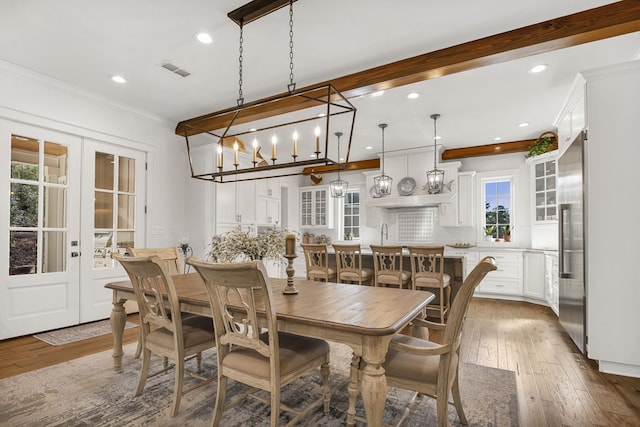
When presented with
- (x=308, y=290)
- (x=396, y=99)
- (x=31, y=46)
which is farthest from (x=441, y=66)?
(x=31, y=46)

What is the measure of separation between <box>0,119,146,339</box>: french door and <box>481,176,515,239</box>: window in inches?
228

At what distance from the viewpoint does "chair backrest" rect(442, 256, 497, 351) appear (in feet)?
5.16

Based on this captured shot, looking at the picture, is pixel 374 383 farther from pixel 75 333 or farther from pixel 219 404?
pixel 75 333

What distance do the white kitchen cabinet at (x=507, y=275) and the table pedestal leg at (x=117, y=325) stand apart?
16.9 ft

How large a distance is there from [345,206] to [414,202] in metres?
2.11

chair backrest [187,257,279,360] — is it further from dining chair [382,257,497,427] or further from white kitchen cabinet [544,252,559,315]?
white kitchen cabinet [544,252,559,315]

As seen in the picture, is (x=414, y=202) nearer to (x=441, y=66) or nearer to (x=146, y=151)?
(x=441, y=66)

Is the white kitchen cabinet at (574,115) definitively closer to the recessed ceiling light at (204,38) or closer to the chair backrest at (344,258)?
the chair backrest at (344,258)

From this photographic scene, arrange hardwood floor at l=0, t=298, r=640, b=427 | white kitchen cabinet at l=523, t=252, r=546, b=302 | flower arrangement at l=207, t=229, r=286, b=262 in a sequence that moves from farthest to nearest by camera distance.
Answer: white kitchen cabinet at l=523, t=252, r=546, b=302 → flower arrangement at l=207, t=229, r=286, b=262 → hardwood floor at l=0, t=298, r=640, b=427

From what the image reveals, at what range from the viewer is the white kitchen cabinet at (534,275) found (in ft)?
17.1

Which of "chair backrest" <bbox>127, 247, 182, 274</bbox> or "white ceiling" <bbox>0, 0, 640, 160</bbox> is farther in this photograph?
"chair backrest" <bbox>127, 247, 182, 274</bbox>

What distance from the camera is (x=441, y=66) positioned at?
2992 mm

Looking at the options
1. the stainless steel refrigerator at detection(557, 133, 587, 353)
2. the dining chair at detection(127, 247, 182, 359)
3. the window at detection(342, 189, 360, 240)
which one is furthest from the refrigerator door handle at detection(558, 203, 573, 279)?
the window at detection(342, 189, 360, 240)

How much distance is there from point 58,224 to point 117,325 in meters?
1.96
